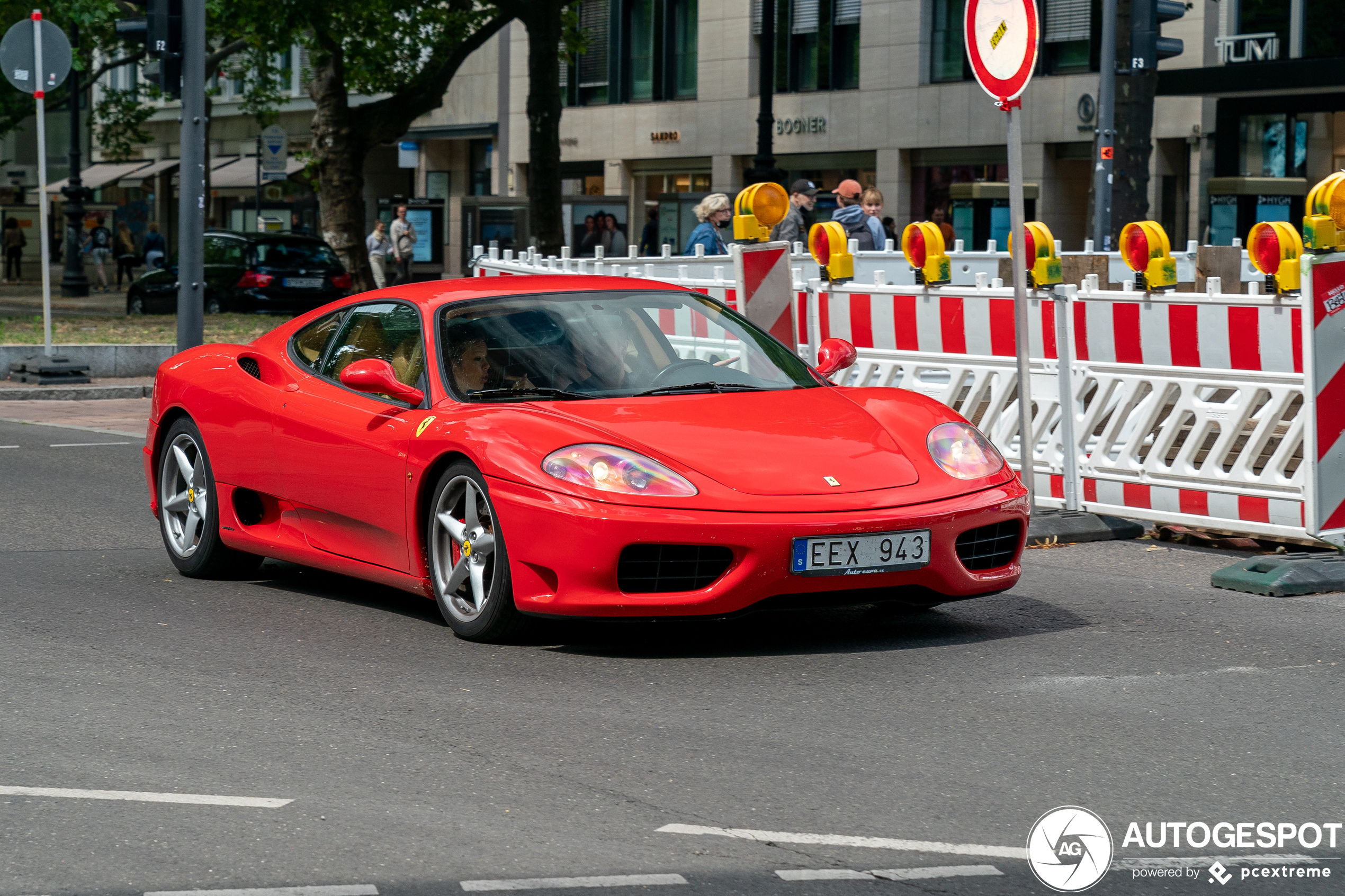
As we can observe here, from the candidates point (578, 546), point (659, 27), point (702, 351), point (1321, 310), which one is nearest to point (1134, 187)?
point (1321, 310)

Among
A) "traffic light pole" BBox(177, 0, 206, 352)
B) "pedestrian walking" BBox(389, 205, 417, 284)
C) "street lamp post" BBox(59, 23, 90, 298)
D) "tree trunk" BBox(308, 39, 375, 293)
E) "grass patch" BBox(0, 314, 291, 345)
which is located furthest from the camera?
"street lamp post" BBox(59, 23, 90, 298)

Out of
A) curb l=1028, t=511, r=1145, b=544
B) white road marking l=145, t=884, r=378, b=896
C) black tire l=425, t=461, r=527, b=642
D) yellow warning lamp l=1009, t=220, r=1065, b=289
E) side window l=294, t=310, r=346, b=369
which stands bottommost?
curb l=1028, t=511, r=1145, b=544

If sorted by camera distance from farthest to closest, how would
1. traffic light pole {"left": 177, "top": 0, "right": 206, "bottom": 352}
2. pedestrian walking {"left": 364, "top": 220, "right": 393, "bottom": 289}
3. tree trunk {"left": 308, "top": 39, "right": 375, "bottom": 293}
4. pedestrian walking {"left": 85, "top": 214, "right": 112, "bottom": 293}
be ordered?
pedestrian walking {"left": 85, "top": 214, "right": 112, "bottom": 293} → pedestrian walking {"left": 364, "top": 220, "right": 393, "bottom": 289} → tree trunk {"left": 308, "top": 39, "right": 375, "bottom": 293} → traffic light pole {"left": 177, "top": 0, "right": 206, "bottom": 352}

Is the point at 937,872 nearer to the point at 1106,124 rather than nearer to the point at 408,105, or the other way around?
the point at 1106,124

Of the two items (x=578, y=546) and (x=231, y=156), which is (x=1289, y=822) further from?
(x=231, y=156)

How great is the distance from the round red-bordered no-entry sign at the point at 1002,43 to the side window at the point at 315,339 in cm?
310

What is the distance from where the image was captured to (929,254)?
1023cm

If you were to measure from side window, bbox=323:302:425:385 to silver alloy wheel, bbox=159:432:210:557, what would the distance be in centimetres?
88

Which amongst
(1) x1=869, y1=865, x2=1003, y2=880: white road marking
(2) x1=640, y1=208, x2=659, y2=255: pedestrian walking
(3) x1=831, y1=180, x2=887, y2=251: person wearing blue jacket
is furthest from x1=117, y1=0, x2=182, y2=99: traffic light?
(2) x1=640, y1=208, x2=659, y2=255: pedestrian walking

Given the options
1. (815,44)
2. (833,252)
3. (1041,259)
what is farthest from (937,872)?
→ (815,44)

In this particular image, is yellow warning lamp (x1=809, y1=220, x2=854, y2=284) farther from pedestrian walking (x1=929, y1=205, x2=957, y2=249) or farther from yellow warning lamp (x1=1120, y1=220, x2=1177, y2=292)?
pedestrian walking (x1=929, y1=205, x2=957, y2=249)

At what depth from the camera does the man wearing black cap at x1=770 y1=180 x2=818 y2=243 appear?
1631 cm

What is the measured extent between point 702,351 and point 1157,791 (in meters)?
3.08

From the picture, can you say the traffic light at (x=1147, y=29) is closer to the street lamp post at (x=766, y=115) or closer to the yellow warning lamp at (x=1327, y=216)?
the yellow warning lamp at (x=1327, y=216)
